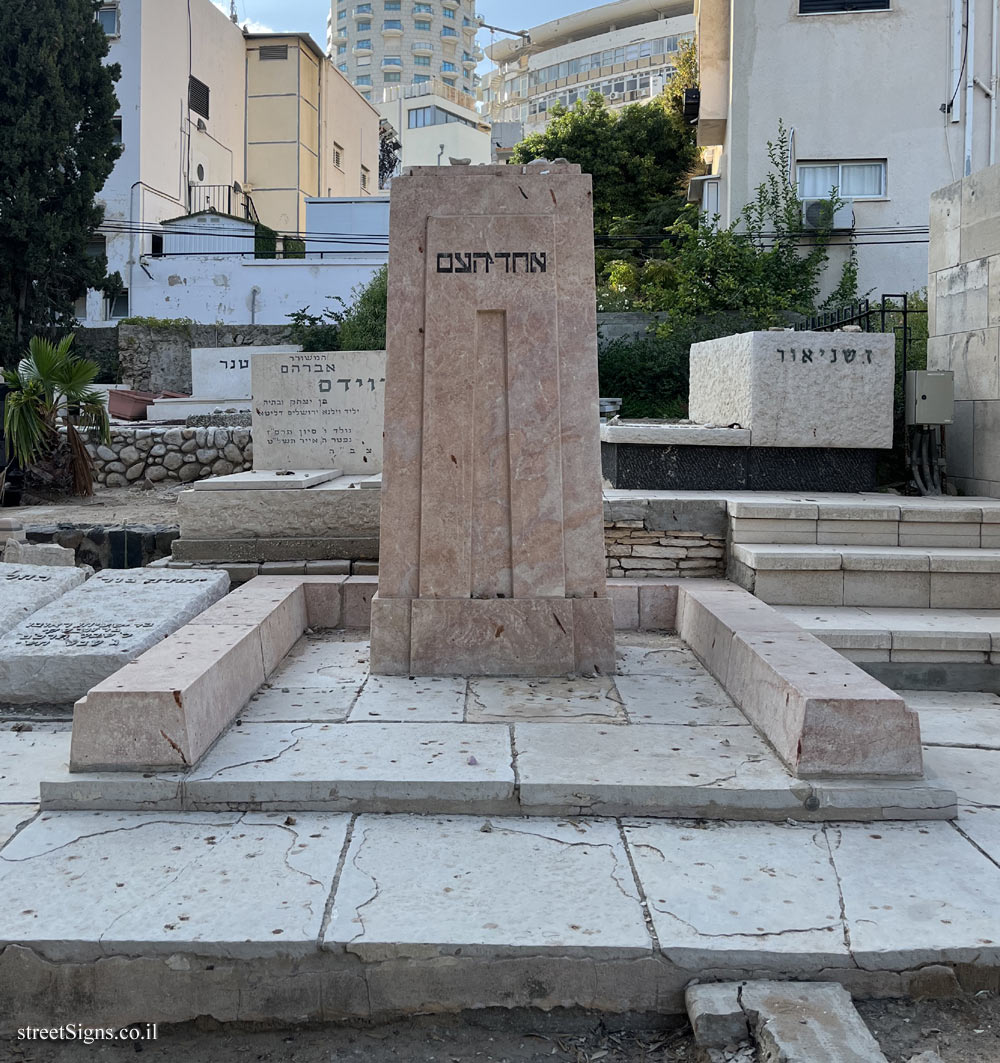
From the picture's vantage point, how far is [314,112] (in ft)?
121

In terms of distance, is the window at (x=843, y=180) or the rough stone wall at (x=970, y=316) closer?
the rough stone wall at (x=970, y=316)

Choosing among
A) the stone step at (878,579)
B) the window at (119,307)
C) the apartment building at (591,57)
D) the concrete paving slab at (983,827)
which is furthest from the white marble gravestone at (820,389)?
the apartment building at (591,57)

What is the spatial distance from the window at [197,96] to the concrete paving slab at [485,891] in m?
32.7

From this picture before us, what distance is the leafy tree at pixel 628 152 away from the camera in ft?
89.6

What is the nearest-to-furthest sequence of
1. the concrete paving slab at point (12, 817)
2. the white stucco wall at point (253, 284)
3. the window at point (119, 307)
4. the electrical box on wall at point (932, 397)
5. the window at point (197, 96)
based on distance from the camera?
the concrete paving slab at point (12, 817), the electrical box on wall at point (932, 397), the white stucco wall at point (253, 284), the window at point (119, 307), the window at point (197, 96)

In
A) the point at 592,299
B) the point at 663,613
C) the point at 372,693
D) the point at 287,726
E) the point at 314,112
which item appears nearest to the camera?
the point at 287,726

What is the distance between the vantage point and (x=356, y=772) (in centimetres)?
327

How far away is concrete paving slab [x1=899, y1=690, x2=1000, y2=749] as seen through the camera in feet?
13.5

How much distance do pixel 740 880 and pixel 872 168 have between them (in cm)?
1793

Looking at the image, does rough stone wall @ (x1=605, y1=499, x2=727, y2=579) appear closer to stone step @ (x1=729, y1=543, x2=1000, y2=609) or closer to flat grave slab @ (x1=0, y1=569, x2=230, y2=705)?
stone step @ (x1=729, y1=543, x2=1000, y2=609)

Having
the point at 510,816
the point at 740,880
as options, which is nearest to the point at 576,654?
the point at 510,816

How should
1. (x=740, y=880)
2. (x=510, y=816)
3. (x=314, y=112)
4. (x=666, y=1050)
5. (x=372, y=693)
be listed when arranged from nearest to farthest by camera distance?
1. (x=666, y=1050)
2. (x=740, y=880)
3. (x=510, y=816)
4. (x=372, y=693)
5. (x=314, y=112)

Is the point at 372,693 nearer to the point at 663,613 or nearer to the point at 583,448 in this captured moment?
the point at 583,448

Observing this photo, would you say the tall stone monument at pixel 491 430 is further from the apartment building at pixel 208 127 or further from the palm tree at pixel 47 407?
the apartment building at pixel 208 127
